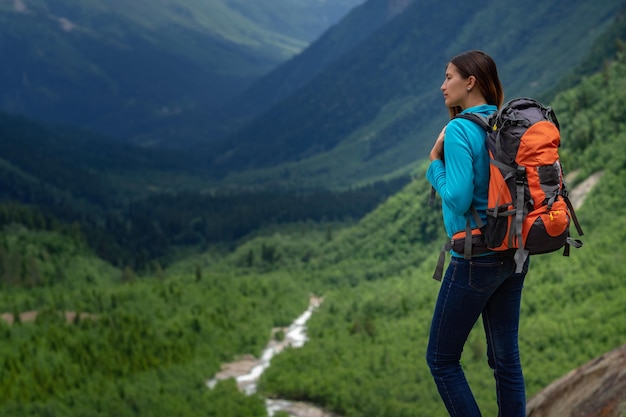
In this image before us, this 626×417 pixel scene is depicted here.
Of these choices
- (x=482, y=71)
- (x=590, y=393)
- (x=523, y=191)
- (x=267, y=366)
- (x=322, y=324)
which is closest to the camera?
(x=523, y=191)

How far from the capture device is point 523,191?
24.2ft

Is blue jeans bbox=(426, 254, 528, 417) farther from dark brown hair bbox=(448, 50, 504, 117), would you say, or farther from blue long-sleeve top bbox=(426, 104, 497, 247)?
dark brown hair bbox=(448, 50, 504, 117)

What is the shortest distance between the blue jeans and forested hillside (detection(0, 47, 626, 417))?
802 inches

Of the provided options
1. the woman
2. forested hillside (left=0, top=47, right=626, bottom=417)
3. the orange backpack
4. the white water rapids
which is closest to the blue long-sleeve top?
the woman

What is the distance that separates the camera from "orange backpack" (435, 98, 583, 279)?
24.1ft

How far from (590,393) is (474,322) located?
5.33 m

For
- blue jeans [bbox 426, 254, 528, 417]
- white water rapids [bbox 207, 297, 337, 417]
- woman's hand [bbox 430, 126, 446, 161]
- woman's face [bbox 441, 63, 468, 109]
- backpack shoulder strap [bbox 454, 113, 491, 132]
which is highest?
woman's face [bbox 441, 63, 468, 109]

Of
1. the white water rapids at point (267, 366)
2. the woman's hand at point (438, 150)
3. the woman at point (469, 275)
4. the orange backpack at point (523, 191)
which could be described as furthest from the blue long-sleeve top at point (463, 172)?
the white water rapids at point (267, 366)

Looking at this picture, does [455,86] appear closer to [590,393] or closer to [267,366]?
[590,393]

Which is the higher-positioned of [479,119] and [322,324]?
[479,119]

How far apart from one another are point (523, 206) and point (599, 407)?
565cm

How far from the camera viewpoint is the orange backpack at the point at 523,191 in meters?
7.34

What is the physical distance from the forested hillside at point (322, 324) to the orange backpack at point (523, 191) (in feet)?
71.3

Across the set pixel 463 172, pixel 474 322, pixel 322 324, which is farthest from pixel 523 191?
pixel 322 324
